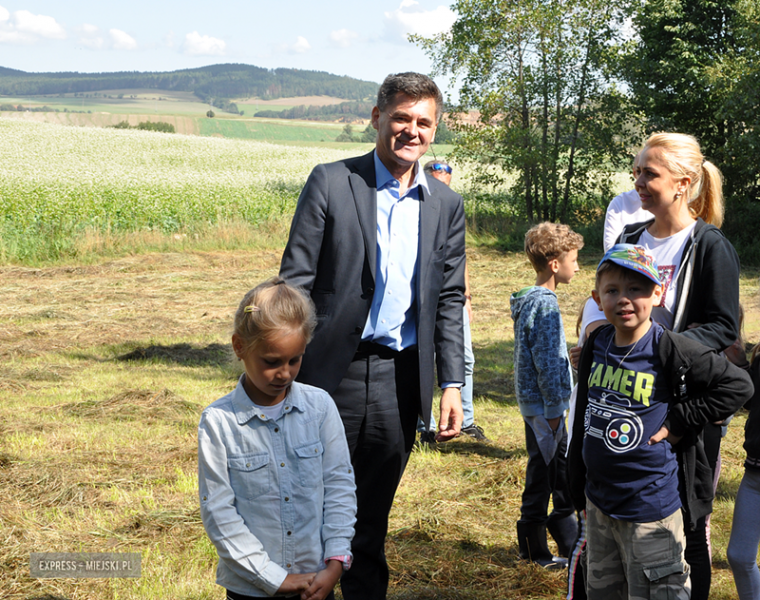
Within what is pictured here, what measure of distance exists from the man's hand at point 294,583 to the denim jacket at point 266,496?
→ 0.02 m

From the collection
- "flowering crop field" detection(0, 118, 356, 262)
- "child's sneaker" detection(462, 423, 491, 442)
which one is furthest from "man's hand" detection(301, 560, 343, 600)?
"flowering crop field" detection(0, 118, 356, 262)

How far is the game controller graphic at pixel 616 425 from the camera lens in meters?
2.42

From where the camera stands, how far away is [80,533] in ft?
13.0

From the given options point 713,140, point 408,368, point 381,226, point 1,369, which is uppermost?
point 713,140

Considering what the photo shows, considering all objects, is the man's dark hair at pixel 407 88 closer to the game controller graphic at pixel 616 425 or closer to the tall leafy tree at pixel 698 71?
the game controller graphic at pixel 616 425

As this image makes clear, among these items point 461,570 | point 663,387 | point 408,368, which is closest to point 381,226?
point 408,368

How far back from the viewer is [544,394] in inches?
144

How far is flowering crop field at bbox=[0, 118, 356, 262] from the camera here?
616 inches

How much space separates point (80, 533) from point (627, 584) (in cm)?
292

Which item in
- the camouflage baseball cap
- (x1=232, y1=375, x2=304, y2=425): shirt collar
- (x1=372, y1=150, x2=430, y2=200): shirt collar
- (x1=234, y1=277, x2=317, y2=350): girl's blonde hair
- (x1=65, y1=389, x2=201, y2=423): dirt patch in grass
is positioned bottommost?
(x1=65, y1=389, x2=201, y2=423): dirt patch in grass

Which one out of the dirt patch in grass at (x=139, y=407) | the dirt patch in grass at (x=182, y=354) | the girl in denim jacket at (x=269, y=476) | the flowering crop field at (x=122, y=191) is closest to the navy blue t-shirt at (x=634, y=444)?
the girl in denim jacket at (x=269, y=476)

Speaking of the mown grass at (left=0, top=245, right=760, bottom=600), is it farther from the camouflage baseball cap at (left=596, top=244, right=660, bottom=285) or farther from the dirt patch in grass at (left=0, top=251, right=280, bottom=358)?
the camouflage baseball cap at (left=596, top=244, right=660, bottom=285)

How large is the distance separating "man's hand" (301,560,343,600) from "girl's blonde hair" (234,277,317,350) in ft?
2.29

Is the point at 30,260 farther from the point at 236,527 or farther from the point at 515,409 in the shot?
the point at 236,527
